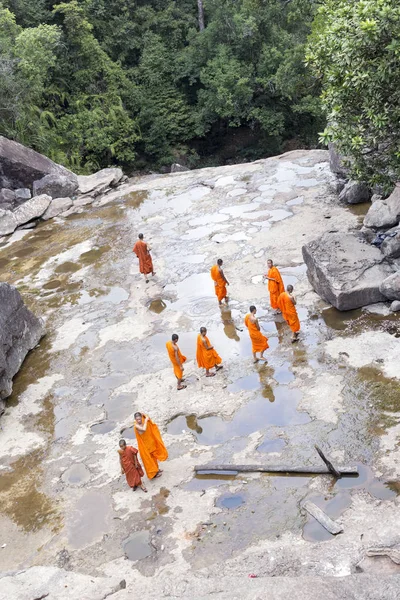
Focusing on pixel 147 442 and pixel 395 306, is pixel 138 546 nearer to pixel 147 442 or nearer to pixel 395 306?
pixel 147 442

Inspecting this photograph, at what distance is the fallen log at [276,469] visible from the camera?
773 cm

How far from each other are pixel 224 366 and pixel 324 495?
3741 millimetres

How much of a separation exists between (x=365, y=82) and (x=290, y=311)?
4.07 meters

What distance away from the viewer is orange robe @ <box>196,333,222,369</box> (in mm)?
10367

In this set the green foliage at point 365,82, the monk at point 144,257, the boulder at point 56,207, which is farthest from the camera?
the boulder at point 56,207

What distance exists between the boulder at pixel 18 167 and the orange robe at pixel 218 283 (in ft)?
40.8

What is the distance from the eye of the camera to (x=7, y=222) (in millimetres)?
20703

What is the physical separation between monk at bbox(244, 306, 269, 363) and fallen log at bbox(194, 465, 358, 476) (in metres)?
2.85

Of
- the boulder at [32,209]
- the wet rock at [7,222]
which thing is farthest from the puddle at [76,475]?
the boulder at [32,209]

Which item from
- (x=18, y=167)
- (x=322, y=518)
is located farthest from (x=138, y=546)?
(x=18, y=167)

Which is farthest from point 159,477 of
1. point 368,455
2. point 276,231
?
point 276,231

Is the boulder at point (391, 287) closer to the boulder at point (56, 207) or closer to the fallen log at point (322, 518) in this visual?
the fallen log at point (322, 518)

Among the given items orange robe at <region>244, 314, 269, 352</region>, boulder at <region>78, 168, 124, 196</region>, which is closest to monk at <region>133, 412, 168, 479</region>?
orange robe at <region>244, 314, 269, 352</region>

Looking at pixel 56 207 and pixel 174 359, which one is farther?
pixel 56 207
